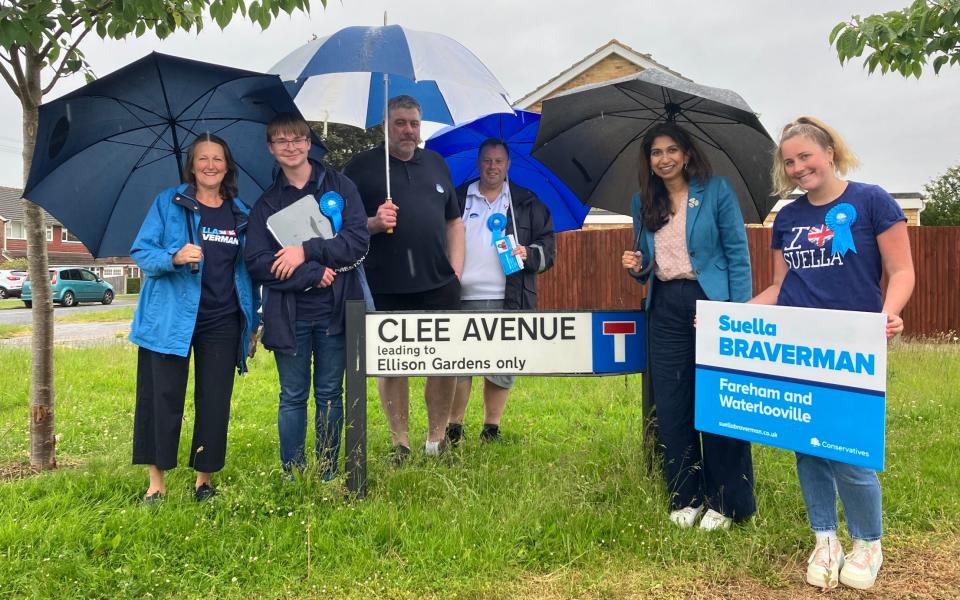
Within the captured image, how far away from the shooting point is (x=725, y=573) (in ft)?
10.5

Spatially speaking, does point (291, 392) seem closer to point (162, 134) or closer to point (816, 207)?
point (162, 134)

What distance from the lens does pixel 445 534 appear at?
341 cm

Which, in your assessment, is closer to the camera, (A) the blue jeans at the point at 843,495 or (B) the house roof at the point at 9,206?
(A) the blue jeans at the point at 843,495

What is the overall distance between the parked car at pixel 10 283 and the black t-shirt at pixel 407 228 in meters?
34.5

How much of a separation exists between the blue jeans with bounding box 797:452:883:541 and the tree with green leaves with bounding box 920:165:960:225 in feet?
97.2

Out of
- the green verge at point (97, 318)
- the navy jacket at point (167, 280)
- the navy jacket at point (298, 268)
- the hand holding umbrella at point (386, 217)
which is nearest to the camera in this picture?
the navy jacket at point (167, 280)

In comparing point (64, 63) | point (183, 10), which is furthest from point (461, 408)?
point (64, 63)

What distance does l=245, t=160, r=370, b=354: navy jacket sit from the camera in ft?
12.1

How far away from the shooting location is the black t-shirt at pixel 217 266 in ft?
12.2

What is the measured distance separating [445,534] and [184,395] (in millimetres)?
1602

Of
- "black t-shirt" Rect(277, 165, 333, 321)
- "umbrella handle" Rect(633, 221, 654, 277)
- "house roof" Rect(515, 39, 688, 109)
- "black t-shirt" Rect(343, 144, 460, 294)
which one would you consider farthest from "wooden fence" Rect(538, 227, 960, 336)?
"black t-shirt" Rect(277, 165, 333, 321)

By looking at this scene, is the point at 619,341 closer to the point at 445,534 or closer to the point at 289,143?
the point at 445,534

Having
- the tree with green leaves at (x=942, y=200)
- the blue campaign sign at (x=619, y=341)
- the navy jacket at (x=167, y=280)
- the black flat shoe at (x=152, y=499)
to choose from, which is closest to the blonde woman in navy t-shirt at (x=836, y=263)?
the blue campaign sign at (x=619, y=341)

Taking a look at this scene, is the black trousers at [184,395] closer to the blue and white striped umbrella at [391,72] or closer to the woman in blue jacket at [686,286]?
the blue and white striped umbrella at [391,72]
